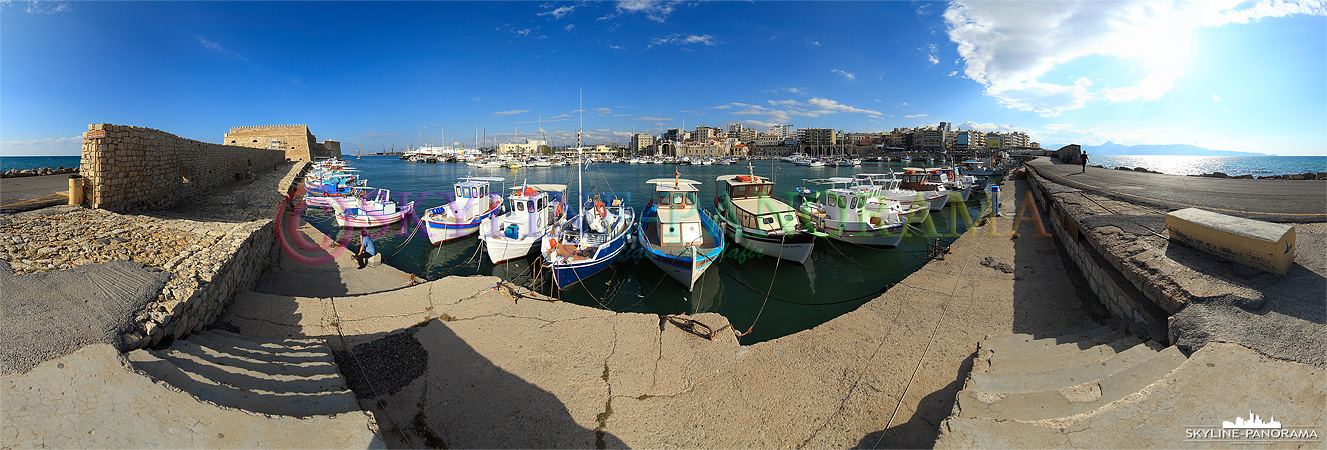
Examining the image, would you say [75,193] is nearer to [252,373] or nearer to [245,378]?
[252,373]

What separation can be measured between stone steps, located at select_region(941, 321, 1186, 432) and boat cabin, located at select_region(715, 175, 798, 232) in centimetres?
843

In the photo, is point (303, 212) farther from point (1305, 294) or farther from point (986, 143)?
point (986, 143)

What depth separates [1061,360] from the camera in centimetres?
441

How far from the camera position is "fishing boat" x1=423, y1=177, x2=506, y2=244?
620 inches

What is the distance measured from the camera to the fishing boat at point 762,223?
1281 cm

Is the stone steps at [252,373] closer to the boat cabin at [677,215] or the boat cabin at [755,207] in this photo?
the boat cabin at [677,215]

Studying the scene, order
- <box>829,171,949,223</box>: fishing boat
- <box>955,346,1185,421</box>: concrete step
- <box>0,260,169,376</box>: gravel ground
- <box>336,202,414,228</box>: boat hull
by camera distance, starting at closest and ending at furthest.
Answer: <box>955,346,1185,421</box>: concrete step → <box>0,260,169,376</box>: gravel ground → <box>336,202,414,228</box>: boat hull → <box>829,171,949,223</box>: fishing boat

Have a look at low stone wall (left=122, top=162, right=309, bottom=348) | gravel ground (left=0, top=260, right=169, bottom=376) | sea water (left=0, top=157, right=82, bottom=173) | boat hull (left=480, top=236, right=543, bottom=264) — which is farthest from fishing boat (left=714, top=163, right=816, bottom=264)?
sea water (left=0, top=157, right=82, bottom=173)

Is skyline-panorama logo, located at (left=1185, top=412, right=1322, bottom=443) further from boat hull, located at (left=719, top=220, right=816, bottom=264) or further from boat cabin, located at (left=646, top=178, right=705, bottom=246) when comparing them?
boat hull, located at (left=719, top=220, right=816, bottom=264)

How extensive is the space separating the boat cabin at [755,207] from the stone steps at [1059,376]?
843 centimetres

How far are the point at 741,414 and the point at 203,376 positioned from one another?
528cm

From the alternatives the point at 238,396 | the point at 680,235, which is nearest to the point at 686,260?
the point at 680,235

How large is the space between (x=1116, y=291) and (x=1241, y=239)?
131 centimetres

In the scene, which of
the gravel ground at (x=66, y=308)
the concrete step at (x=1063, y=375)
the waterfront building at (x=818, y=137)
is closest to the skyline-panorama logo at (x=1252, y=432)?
the concrete step at (x=1063, y=375)
